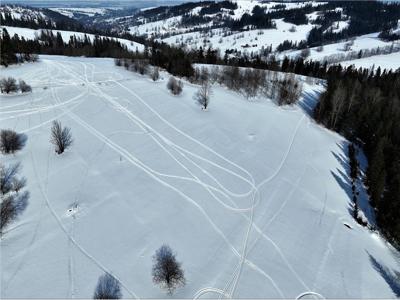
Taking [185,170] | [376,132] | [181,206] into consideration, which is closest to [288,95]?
[376,132]

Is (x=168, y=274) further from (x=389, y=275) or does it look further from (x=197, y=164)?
(x=389, y=275)

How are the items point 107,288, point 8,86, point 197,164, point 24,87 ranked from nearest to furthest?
1. point 107,288
2. point 197,164
3. point 8,86
4. point 24,87

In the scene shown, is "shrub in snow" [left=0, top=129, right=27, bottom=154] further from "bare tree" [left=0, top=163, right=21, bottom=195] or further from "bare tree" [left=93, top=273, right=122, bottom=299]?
"bare tree" [left=93, top=273, right=122, bottom=299]

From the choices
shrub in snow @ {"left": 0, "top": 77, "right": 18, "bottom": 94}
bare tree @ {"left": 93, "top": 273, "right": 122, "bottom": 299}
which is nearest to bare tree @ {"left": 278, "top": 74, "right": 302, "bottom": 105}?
shrub in snow @ {"left": 0, "top": 77, "right": 18, "bottom": 94}

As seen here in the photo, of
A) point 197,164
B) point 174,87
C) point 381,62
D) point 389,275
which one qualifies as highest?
point 174,87

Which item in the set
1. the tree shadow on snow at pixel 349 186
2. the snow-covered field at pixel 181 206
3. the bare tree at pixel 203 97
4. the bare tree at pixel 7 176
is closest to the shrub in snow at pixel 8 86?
the snow-covered field at pixel 181 206

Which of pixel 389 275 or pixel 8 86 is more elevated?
pixel 8 86

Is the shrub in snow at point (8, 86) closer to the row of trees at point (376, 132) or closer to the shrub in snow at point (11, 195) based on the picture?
the shrub in snow at point (11, 195)
